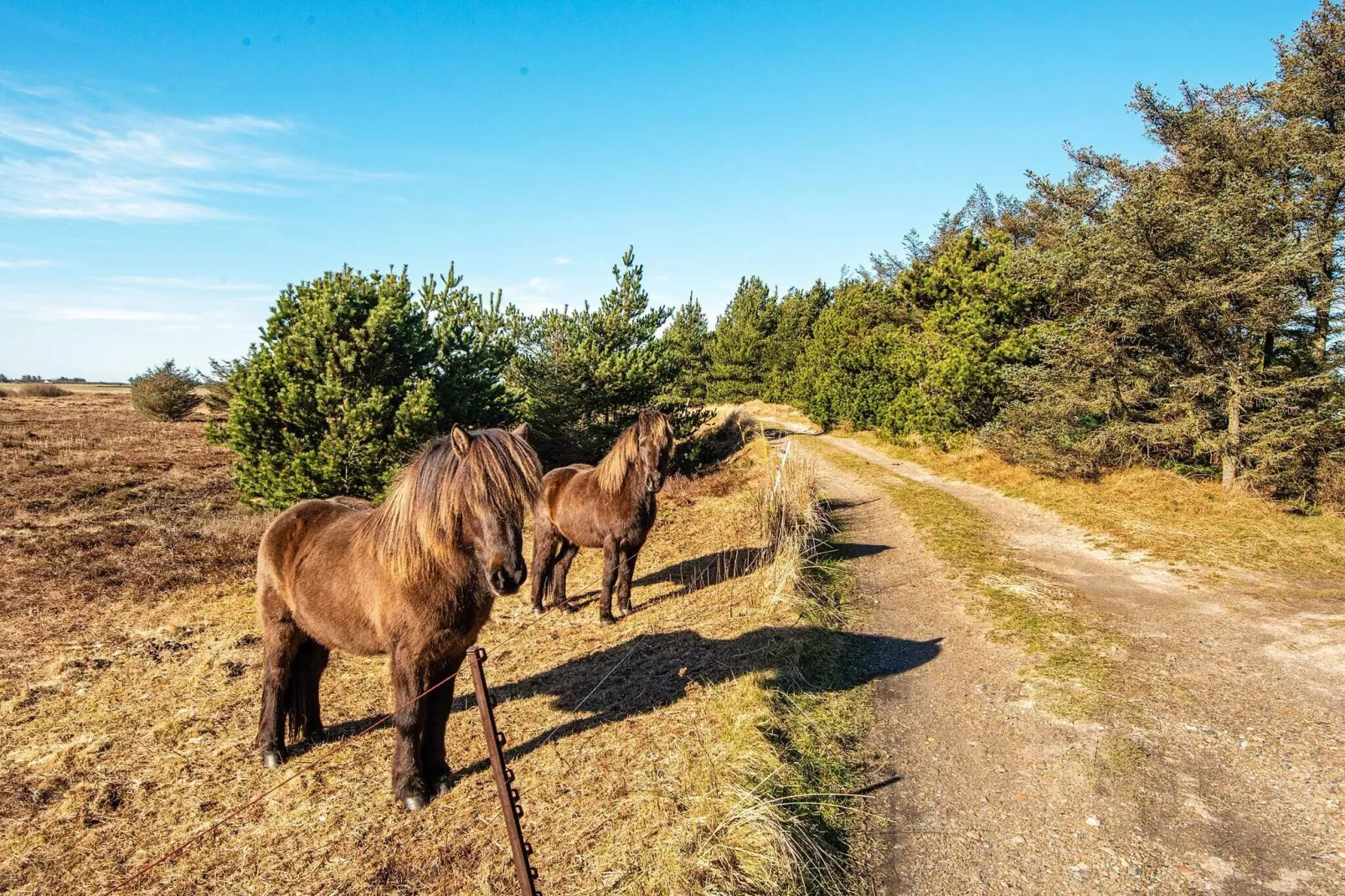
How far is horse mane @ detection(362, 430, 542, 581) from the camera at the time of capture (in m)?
3.50

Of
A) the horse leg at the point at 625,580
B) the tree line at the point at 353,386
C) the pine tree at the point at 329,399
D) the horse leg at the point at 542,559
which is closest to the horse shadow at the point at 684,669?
the horse leg at the point at 625,580

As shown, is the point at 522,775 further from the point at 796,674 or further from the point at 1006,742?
the point at 1006,742

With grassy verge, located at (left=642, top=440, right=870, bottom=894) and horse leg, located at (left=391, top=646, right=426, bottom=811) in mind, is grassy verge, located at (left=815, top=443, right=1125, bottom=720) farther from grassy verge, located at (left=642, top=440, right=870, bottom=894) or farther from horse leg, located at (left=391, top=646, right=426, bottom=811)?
horse leg, located at (left=391, top=646, right=426, bottom=811)

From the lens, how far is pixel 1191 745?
4707mm

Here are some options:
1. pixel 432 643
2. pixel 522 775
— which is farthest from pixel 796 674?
pixel 432 643

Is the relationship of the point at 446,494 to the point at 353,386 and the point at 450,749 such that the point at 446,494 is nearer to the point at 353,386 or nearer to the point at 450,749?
the point at 450,749

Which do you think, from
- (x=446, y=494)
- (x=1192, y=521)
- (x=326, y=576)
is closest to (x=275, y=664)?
(x=326, y=576)

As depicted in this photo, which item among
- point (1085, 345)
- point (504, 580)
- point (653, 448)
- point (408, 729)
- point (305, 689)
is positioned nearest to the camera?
point (504, 580)

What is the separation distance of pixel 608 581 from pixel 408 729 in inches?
149

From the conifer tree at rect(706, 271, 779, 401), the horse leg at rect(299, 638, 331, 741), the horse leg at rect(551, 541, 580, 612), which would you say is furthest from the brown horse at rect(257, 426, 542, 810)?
the conifer tree at rect(706, 271, 779, 401)

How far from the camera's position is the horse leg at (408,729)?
12.4ft

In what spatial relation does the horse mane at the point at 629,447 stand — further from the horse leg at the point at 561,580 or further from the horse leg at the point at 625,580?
the horse leg at the point at 561,580

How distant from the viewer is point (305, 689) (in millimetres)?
4719

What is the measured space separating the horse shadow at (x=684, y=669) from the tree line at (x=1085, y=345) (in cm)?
584
